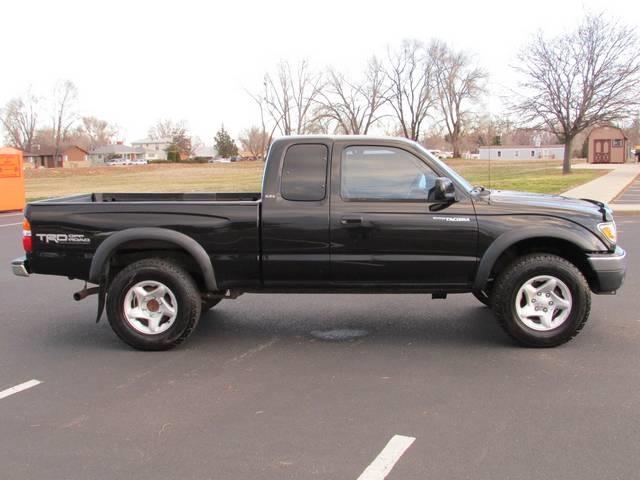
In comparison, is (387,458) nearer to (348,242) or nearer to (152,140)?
(348,242)

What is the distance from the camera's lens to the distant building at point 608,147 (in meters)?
71.2

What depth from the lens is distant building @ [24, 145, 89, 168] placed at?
11275cm

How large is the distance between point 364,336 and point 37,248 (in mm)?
3082

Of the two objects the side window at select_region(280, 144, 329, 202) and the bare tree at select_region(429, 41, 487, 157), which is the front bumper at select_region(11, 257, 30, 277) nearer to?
the side window at select_region(280, 144, 329, 202)

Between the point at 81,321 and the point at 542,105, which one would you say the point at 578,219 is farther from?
the point at 542,105

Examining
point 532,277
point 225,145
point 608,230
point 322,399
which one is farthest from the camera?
point 225,145

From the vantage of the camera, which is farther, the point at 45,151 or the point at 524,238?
the point at 45,151

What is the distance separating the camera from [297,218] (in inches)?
205

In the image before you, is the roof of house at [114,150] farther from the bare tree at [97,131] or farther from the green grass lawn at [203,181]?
the green grass lawn at [203,181]

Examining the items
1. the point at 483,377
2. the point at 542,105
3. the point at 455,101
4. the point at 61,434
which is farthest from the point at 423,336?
the point at 455,101

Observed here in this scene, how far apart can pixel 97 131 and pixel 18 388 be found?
528 feet

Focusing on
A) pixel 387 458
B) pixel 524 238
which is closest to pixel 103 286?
pixel 387 458

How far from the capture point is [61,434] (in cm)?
373

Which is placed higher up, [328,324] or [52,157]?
[52,157]
